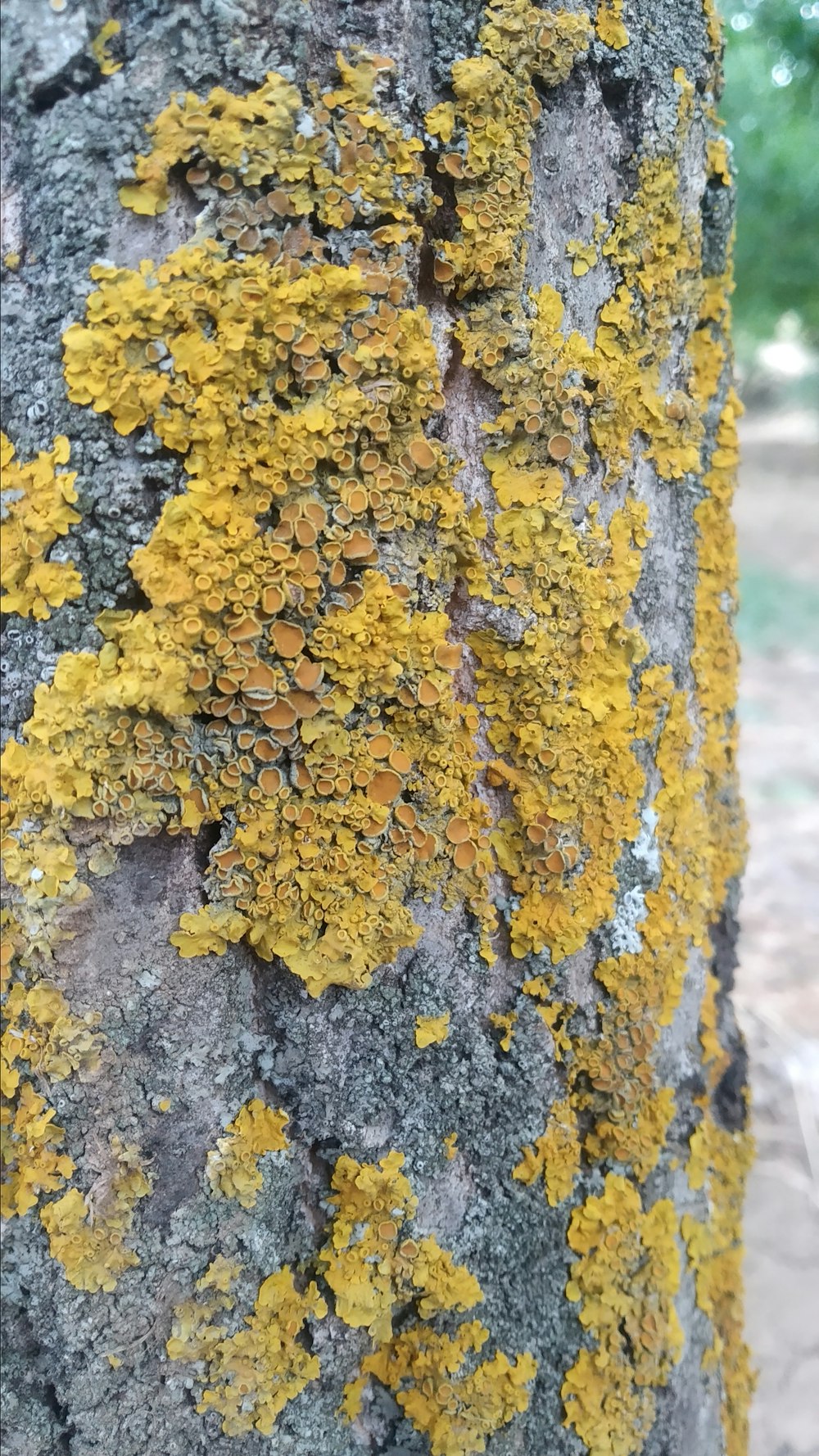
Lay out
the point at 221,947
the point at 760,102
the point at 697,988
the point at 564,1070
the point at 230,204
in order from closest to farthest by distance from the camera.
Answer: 1. the point at 230,204
2. the point at 221,947
3. the point at 564,1070
4. the point at 697,988
5. the point at 760,102

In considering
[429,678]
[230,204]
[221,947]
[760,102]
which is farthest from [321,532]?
[760,102]

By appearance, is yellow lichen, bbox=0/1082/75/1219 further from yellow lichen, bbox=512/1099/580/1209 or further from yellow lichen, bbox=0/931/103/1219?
yellow lichen, bbox=512/1099/580/1209

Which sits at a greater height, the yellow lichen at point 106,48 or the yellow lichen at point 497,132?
the yellow lichen at point 497,132

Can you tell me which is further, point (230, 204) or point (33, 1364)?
point (33, 1364)

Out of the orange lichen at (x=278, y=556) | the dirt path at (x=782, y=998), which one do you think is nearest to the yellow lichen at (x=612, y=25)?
the orange lichen at (x=278, y=556)

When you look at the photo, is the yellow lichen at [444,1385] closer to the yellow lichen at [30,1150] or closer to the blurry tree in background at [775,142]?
the yellow lichen at [30,1150]

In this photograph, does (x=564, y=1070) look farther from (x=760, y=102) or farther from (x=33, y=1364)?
(x=760, y=102)
